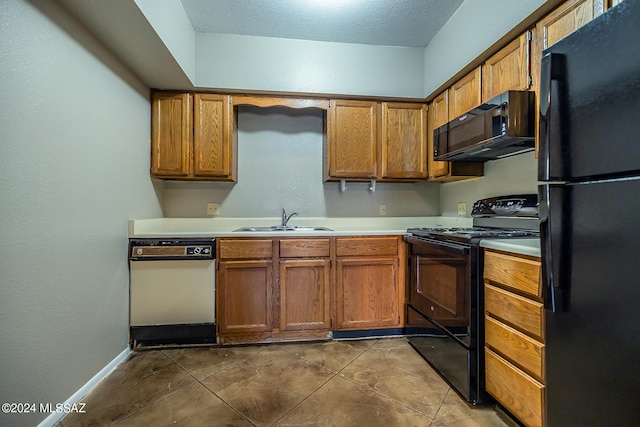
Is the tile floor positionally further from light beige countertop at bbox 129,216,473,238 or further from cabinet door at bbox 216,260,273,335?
light beige countertop at bbox 129,216,473,238

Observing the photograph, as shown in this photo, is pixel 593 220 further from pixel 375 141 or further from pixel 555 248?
pixel 375 141

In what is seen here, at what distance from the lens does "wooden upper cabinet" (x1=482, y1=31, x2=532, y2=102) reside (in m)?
1.49

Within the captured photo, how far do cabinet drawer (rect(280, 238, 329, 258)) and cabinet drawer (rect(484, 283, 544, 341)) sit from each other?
112 cm

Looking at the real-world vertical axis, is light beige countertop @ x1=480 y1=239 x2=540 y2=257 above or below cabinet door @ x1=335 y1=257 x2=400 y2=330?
above

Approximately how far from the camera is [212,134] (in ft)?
7.57

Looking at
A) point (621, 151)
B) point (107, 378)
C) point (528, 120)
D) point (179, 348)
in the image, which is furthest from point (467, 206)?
point (107, 378)

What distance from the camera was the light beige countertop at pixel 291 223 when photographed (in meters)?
2.07

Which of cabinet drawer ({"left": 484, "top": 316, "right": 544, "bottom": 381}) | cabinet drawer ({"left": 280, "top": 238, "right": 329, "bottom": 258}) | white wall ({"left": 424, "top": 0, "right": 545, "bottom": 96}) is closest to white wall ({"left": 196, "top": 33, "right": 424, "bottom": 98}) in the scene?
white wall ({"left": 424, "top": 0, "right": 545, "bottom": 96})

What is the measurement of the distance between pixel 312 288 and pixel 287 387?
0.71m

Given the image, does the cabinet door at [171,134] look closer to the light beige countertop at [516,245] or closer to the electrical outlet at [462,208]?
the light beige countertop at [516,245]

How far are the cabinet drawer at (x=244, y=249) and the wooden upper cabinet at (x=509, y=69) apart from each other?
1.87 metres

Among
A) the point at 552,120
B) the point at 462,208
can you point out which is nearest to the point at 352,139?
the point at 462,208

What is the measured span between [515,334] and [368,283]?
1.07 metres

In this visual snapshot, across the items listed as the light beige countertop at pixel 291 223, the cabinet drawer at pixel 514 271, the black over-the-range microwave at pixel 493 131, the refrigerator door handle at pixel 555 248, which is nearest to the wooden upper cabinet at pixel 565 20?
the black over-the-range microwave at pixel 493 131
